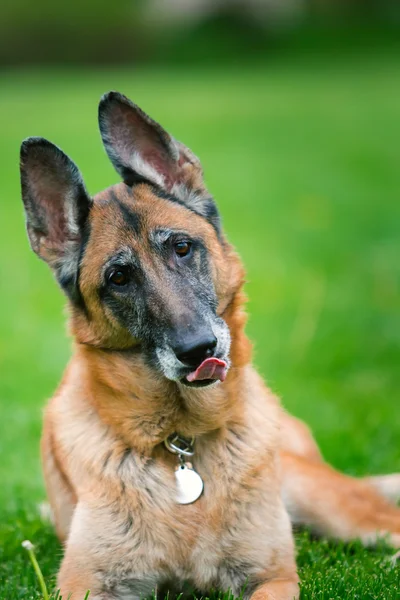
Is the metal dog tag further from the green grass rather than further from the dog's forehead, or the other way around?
the dog's forehead

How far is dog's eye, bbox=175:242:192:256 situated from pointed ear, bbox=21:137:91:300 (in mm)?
539

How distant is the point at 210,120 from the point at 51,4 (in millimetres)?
26216

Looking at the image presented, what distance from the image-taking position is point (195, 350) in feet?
13.8

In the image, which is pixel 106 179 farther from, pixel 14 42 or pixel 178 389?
pixel 14 42

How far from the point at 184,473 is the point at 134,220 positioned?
1323 millimetres

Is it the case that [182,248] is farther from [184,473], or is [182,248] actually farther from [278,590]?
[278,590]

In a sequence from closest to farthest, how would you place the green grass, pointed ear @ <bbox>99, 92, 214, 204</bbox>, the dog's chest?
the dog's chest, pointed ear @ <bbox>99, 92, 214, 204</bbox>, the green grass

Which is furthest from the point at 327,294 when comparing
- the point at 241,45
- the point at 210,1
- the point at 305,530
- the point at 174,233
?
the point at 210,1

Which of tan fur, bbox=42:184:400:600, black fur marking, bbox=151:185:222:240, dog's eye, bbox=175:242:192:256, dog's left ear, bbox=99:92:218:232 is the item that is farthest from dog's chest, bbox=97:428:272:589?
dog's left ear, bbox=99:92:218:232

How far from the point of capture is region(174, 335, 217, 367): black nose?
166 inches

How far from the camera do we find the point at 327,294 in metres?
12.5

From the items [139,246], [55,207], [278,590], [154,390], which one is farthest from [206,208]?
[278,590]

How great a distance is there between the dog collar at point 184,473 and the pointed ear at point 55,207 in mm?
972

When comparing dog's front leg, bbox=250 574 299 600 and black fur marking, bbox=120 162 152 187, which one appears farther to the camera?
black fur marking, bbox=120 162 152 187
